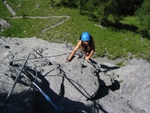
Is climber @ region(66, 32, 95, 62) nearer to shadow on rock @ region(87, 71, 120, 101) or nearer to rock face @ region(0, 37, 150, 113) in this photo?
rock face @ region(0, 37, 150, 113)

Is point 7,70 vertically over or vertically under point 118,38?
over

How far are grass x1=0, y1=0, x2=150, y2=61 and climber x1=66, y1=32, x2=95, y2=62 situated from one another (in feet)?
38.7

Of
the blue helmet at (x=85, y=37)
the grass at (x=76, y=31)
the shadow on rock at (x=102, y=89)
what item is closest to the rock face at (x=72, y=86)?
the shadow on rock at (x=102, y=89)

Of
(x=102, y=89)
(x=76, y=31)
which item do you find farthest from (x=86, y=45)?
(x=76, y=31)

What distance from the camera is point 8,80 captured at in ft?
28.5

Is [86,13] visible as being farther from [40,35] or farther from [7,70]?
[7,70]

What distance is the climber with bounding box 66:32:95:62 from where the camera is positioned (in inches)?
504

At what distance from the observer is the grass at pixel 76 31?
91.7ft

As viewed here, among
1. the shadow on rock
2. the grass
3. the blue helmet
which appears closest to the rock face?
the shadow on rock

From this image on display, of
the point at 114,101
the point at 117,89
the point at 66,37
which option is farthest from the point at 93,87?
the point at 66,37

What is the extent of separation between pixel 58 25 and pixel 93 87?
22629 mm

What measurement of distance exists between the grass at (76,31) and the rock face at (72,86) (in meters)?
13.6

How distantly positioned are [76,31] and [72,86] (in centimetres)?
2073

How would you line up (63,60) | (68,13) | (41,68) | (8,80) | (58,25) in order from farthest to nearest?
(68,13) < (58,25) < (63,60) < (41,68) < (8,80)
